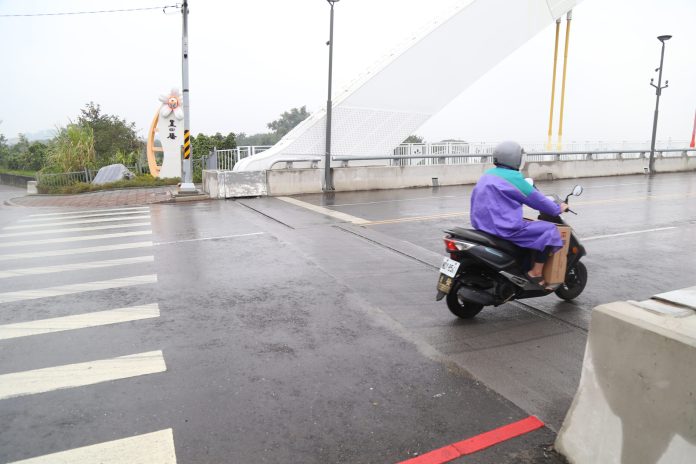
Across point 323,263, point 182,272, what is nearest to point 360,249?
point 323,263

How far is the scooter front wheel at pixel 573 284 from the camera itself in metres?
5.71

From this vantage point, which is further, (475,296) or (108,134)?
(108,134)

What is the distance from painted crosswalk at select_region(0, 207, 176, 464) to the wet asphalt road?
65 millimetres

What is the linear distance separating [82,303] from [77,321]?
2.18ft

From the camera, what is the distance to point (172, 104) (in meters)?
25.6

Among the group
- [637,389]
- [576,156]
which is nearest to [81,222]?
[637,389]

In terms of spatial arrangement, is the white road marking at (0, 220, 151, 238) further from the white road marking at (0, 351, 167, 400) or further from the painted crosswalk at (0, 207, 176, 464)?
the white road marking at (0, 351, 167, 400)

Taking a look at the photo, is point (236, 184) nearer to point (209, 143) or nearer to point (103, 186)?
point (103, 186)

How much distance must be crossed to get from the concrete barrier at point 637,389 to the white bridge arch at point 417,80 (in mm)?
18940

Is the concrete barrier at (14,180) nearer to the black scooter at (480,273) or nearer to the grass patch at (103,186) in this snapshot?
the grass patch at (103,186)

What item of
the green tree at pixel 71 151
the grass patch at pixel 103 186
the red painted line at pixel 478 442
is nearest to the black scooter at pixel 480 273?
the red painted line at pixel 478 442

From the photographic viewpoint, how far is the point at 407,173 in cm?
1881

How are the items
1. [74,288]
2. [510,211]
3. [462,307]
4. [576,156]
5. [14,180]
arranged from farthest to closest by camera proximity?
[14,180] < [576,156] < [74,288] < [462,307] < [510,211]

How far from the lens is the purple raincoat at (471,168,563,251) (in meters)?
4.88
